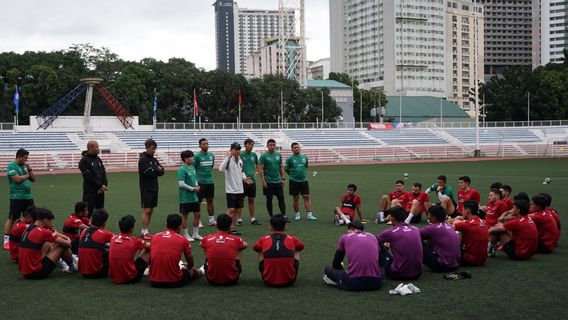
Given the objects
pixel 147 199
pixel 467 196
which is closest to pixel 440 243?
pixel 467 196

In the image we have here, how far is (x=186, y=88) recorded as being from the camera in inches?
2606

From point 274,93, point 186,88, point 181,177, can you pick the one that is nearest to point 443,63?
point 274,93

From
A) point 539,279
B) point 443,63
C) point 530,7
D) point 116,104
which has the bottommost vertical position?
point 539,279

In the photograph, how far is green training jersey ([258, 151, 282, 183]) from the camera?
544 inches

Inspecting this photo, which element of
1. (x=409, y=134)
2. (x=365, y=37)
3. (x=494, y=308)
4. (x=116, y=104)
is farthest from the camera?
(x=365, y=37)

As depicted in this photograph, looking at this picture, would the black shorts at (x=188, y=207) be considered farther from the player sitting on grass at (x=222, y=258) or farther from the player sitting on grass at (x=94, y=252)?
the player sitting on grass at (x=222, y=258)

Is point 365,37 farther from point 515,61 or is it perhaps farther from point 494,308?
point 494,308

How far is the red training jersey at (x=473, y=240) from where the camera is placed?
28.1 feet

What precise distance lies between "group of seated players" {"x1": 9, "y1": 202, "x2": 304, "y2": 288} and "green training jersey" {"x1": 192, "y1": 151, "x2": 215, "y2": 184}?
450 cm

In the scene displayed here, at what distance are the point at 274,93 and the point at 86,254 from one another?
207ft

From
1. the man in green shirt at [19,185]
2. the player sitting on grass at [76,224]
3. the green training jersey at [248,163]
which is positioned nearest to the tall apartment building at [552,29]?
the green training jersey at [248,163]

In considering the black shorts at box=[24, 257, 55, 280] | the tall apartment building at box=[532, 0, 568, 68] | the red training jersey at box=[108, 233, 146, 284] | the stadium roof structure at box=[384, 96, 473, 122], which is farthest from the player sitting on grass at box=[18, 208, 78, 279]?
the tall apartment building at box=[532, 0, 568, 68]

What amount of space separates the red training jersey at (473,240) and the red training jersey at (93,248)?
4.94m

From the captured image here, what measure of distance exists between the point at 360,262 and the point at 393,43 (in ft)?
416
